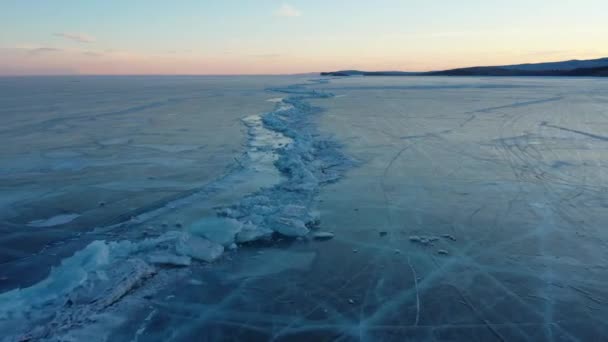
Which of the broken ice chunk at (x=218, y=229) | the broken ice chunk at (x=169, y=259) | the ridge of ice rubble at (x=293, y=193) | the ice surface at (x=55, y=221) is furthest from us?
the ice surface at (x=55, y=221)

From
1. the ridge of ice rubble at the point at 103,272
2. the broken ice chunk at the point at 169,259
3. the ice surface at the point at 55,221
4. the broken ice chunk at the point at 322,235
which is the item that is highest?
the ridge of ice rubble at the point at 103,272

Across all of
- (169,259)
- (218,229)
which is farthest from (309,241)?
(169,259)

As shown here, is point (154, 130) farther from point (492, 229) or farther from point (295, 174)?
point (492, 229)

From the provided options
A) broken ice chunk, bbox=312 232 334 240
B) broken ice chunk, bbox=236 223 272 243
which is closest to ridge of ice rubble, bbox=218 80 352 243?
broken ice chunk, bbox=236 223 272 243

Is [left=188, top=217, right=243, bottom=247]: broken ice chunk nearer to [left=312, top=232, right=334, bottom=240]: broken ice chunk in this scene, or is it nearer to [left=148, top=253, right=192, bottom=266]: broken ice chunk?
[left=148, top=253, right=192, bottom=266]: broken ice chunk

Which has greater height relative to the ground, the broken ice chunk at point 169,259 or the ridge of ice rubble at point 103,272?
the ridge of ice rubble at point 103,272

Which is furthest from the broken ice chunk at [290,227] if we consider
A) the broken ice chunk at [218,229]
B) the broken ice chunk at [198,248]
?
the broken ice chunk at [198,248]

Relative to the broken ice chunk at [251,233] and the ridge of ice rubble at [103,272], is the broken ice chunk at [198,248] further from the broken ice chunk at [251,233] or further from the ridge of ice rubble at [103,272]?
the broken ice chunk at [251,233]

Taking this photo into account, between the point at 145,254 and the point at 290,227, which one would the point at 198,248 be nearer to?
the point at 145,254
